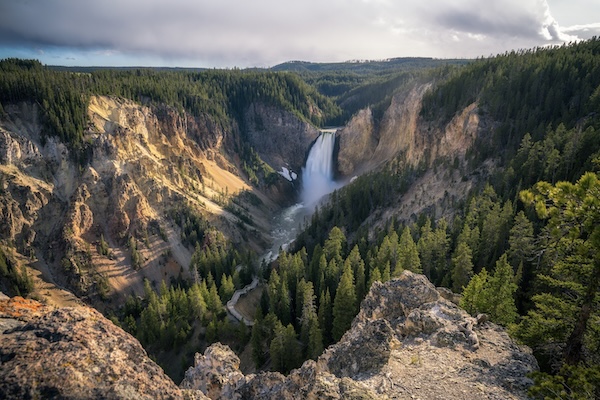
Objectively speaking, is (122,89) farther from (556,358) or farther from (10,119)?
(556,358)

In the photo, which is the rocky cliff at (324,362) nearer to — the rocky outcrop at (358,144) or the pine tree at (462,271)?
the pine tree at (462,271)

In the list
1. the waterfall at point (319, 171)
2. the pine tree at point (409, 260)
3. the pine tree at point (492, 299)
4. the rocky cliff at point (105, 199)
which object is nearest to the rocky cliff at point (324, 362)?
the pine tree at point (492, 299)

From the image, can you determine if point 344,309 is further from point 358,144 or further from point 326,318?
point 358,144

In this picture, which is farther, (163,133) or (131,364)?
(163,133)

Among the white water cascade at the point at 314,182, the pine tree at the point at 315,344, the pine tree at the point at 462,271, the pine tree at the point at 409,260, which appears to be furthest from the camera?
the white water cascade at the point at 314,182

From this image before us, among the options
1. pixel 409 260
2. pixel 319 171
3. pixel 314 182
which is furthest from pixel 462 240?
pixel 319 171

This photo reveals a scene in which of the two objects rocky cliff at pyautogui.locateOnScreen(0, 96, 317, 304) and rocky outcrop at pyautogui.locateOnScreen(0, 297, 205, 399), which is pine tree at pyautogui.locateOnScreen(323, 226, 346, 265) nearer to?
rocky cliff at pyautogui.locateOnScreen(0, 96, 317, 304)

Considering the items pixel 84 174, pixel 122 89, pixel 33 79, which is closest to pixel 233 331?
pixel 84 174
